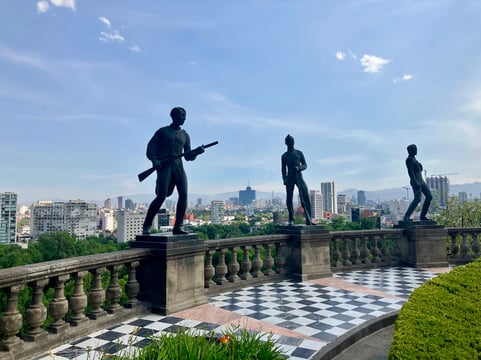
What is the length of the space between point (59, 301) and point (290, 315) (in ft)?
12.4

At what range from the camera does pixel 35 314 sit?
431cm

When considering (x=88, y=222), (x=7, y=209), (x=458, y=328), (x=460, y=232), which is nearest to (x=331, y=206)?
(x=88, y=222)

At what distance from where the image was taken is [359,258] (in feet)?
36.6

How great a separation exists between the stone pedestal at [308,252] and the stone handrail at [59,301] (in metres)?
4.71

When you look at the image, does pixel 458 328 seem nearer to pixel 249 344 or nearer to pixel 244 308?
pixel 249 344

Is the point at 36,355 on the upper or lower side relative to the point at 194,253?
lower

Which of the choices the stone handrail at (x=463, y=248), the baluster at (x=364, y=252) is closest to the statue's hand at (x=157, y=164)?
the baluster at (x=364, y=252)

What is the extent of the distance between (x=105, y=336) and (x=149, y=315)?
1.13 meters

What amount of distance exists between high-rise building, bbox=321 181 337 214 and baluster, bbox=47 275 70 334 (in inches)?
6524

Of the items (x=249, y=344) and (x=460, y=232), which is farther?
(x=460, y=232)

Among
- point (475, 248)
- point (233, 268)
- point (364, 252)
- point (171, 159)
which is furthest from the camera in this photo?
point (475, 248)

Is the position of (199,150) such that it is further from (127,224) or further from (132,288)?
(127,224)

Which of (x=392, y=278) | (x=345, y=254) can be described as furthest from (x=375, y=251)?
(x=392, y=278)

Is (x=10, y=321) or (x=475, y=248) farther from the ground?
(x=10, y=321)
